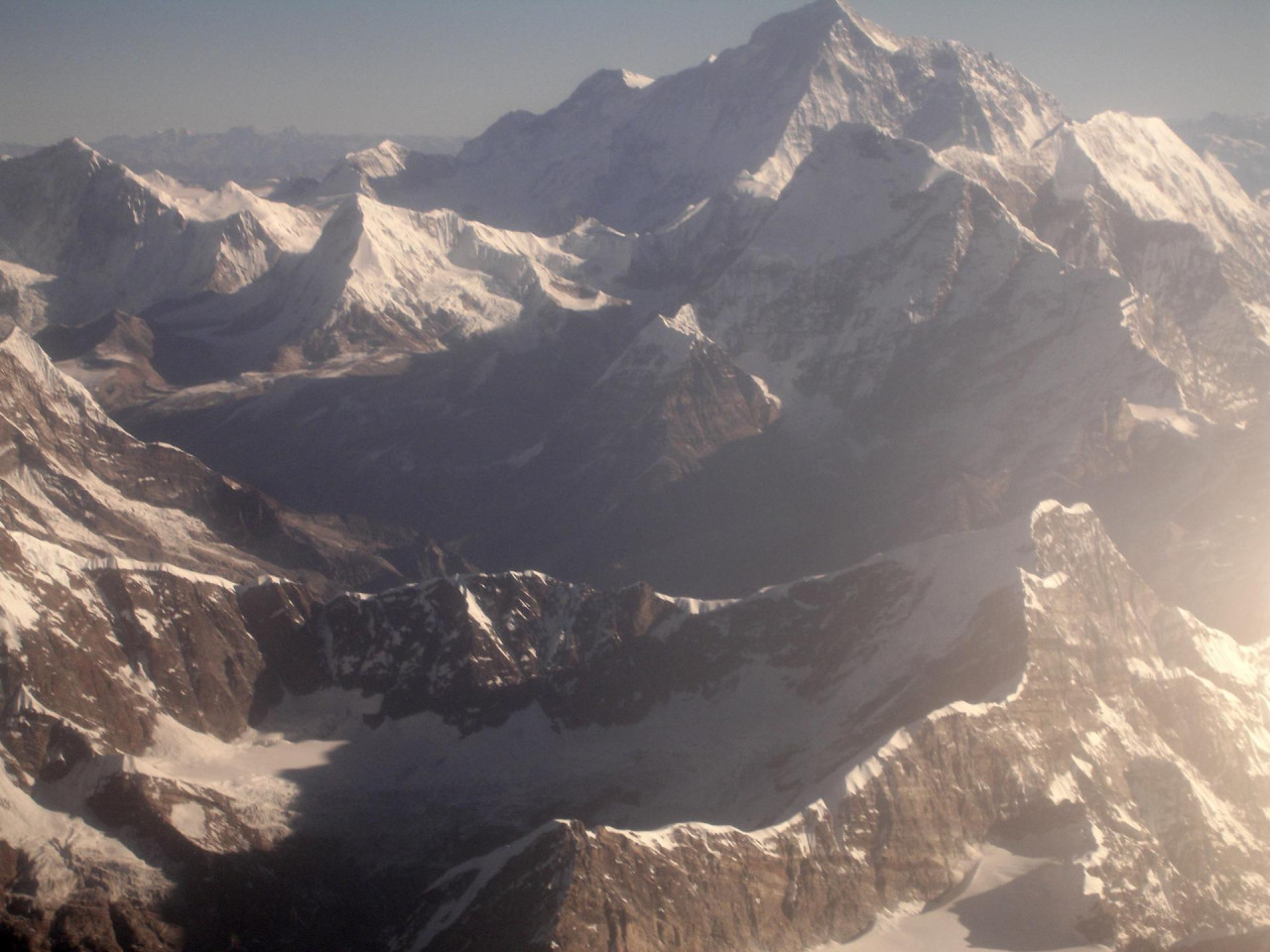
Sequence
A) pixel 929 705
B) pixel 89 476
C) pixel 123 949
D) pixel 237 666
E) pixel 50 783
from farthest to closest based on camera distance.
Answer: pixel 89 476 < pixel 237 666 < pixel 929 705 < pixel 50 783 < pixel 123 949

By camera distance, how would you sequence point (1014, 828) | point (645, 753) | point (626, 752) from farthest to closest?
point (626, 752) → point (645, 753) → point (1014, 828)

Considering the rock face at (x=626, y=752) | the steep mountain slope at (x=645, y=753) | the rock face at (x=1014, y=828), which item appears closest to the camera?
the rock face at (x=1014, y=828)

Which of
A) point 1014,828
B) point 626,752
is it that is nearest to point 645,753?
point 626,752

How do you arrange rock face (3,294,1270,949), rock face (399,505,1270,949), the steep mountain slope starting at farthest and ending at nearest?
the steep mountain slope < rock face (3,294,1270,949) < rock face (399,505,1270,949)

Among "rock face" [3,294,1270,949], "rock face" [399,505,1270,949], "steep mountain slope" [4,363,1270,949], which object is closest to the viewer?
"rock face" [399,505,1270,949]

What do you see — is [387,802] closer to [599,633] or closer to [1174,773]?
[599,633]

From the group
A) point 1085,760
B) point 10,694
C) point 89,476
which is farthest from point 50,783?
point 89,476

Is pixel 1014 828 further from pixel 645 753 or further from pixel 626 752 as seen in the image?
pixel 626 752

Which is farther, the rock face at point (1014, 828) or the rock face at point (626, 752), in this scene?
the rock face at point (626, 752)

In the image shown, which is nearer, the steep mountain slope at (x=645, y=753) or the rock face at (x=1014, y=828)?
the rock face at (x=1014, y=828)

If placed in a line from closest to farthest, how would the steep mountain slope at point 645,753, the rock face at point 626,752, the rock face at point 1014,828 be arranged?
the rock face at point 1014,828 < the rock face at point 626,752 < the steep mountain slope at point 645,753

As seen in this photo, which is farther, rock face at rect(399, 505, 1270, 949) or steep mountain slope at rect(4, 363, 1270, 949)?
steep mountain slope at rect(4, 363, 1270, 949)
